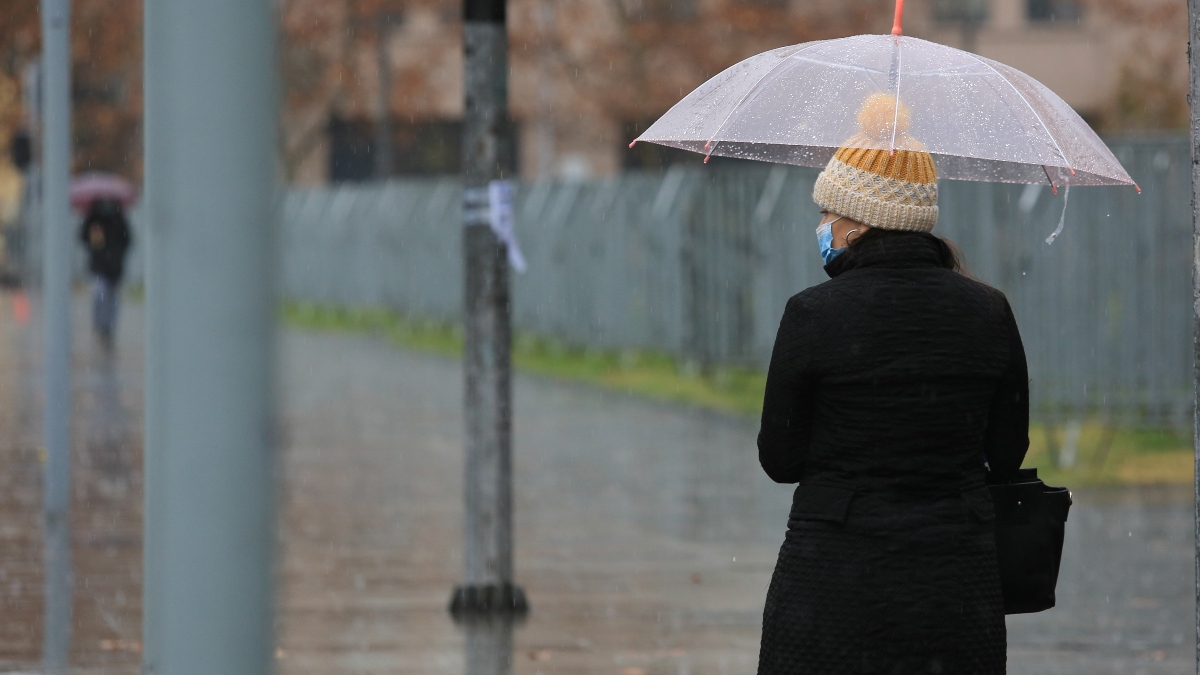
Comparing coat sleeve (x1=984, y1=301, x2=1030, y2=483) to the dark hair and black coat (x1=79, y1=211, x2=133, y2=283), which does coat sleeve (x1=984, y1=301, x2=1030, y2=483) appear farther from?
black coat (x1=79, y1=211, x2=133, y2=283)

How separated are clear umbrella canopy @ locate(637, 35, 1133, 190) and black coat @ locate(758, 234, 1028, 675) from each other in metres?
0.52

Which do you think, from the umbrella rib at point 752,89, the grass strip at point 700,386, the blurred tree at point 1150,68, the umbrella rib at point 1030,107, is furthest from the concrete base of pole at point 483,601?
the blurred tree at point 1150,68

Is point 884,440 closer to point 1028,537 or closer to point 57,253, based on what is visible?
point 1028,537

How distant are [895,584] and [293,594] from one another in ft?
16.6

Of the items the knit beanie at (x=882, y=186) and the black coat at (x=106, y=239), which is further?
the black coat at (x=106, y=239)

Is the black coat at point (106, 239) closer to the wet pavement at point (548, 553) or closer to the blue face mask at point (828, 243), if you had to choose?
the wet pavement at point (548, 553)

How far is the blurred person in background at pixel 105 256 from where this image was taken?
81.4 ft

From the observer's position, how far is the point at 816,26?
109 ft

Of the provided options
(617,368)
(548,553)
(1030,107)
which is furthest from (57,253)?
(617,368)

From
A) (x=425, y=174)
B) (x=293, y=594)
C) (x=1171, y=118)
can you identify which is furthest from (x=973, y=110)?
(x=425, y=174)

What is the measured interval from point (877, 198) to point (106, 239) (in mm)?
23229

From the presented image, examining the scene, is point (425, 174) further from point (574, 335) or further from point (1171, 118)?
point (574, 335)

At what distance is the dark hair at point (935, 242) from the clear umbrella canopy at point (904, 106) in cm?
29

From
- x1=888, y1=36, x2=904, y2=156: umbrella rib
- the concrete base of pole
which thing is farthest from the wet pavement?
x1=888, y1=36, x2=904, y2=156: umbrella rib
